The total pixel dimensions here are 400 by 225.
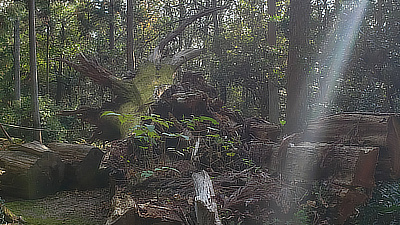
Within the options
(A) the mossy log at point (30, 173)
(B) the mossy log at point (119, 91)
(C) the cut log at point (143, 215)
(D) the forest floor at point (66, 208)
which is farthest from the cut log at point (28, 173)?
(C) the cut log at point (143, 215)

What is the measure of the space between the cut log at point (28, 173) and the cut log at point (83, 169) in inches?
10.8

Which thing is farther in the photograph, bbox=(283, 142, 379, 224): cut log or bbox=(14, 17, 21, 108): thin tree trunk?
bbox=(14, 17, 21, 108): thin tree trunk

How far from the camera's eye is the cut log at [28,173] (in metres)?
5.55

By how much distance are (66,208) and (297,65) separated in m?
4.43

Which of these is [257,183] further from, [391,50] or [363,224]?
[391,50]

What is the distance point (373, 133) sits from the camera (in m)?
3.98

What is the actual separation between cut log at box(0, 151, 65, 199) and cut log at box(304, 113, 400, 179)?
4468 mm

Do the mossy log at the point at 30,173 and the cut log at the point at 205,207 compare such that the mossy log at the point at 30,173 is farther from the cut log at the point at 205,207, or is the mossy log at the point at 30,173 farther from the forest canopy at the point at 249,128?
the cut log at the point at 205,207

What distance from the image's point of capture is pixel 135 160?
5.25 meters

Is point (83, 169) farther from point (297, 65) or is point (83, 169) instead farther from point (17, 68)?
point (17, 68)

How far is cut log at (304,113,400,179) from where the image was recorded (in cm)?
383

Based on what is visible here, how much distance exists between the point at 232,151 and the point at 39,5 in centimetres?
1202

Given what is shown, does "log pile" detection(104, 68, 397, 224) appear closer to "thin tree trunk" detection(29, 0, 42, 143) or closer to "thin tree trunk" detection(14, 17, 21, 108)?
"thin tree trunk" detection(29, 0, 42, 143)

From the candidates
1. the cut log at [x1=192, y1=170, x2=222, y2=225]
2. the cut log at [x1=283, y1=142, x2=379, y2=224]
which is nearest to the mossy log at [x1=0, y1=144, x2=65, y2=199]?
the cut log at [x1=192, y1=170, x2=222, y2=225]
